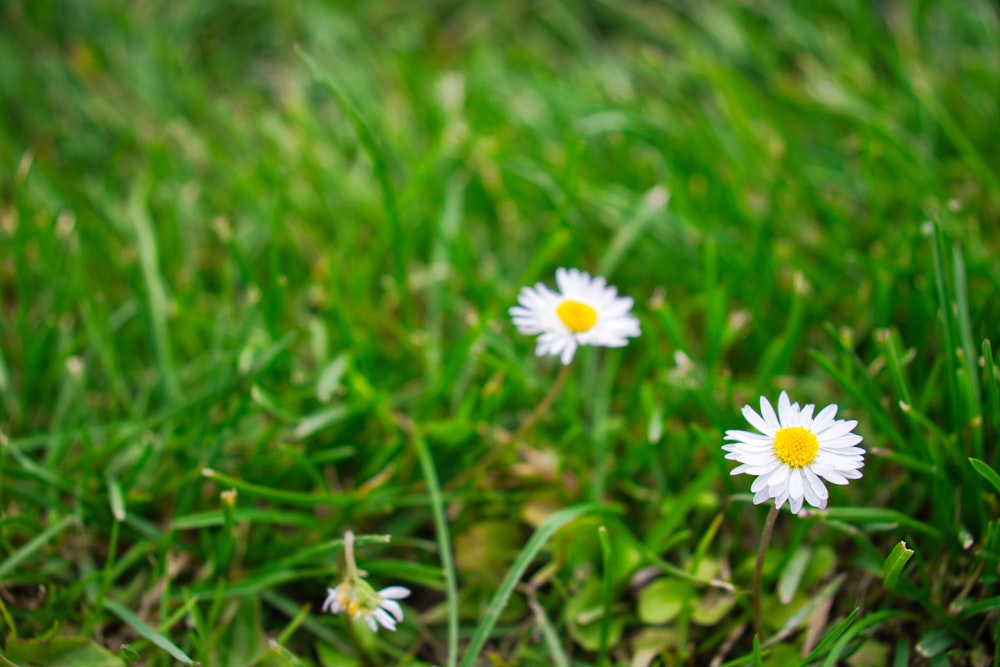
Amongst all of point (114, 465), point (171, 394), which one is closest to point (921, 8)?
point (171, 394)

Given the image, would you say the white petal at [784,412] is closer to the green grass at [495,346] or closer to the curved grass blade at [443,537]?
the green grass at [495,346]

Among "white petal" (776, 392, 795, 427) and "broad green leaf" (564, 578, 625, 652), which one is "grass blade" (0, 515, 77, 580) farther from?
"white petal" (776, 392, 795, 427)

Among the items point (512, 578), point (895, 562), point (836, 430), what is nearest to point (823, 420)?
point (836, 430)

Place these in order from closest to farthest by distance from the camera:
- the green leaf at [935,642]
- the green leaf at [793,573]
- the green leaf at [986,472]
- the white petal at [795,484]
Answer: the white petal at [795,484] < the green leaf at [986,472] < the green leaf at [935,642] < the green leaf at [793,573]

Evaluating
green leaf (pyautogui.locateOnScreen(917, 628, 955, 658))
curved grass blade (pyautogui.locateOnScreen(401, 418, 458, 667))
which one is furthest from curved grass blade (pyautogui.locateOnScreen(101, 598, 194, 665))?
green leaf (pyautogui.locateOnScreen(917, 628, 955, 658))

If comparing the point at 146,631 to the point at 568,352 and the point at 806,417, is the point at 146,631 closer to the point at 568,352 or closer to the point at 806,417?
the point at 568,352

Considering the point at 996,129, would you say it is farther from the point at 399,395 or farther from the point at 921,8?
the point at 399,395

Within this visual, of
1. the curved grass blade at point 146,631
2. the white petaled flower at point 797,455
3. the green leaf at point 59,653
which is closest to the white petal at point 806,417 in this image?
the white petaled flower at point 797,455
